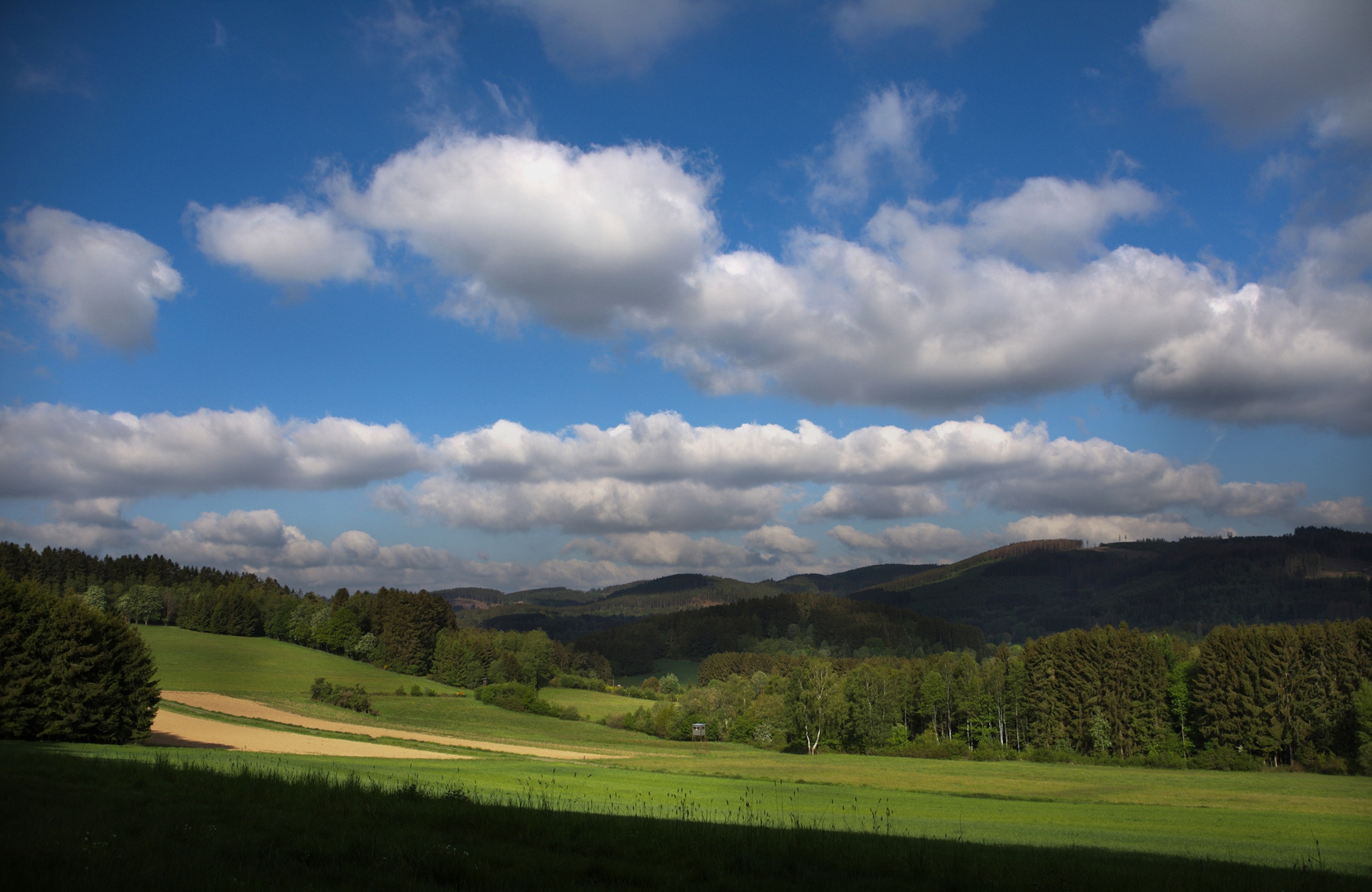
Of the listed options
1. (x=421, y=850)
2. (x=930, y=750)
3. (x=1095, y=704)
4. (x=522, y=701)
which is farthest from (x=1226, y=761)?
(x=421, y=850)

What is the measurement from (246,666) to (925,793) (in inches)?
4204

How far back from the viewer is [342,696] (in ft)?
298

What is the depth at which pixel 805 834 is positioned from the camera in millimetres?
12602

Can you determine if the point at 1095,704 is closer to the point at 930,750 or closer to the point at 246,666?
the point at 930,750

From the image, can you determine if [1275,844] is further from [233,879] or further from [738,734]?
[738,734]

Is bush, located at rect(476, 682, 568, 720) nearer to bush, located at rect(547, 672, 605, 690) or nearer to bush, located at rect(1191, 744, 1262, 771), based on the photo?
bush, located at rect(547, 672, 605, 690)

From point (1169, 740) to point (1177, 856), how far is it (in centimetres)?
8257

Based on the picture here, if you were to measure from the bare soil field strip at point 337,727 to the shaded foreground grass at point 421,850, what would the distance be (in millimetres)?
47936

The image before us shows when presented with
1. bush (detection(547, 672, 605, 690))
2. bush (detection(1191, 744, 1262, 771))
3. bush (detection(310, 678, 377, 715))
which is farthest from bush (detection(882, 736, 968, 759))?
bush (detection(547, 672, 605, 690))

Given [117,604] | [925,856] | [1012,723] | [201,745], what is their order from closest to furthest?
[925,856] < [201,745] < [1012,723] < [117,604]

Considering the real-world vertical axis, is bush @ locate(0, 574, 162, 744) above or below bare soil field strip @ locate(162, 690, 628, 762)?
above

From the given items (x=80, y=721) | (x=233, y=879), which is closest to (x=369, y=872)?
(x=233, y=879)

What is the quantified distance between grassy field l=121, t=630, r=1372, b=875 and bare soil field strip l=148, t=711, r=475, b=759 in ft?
21.9

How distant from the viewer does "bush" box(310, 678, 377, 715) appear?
90.0 m
